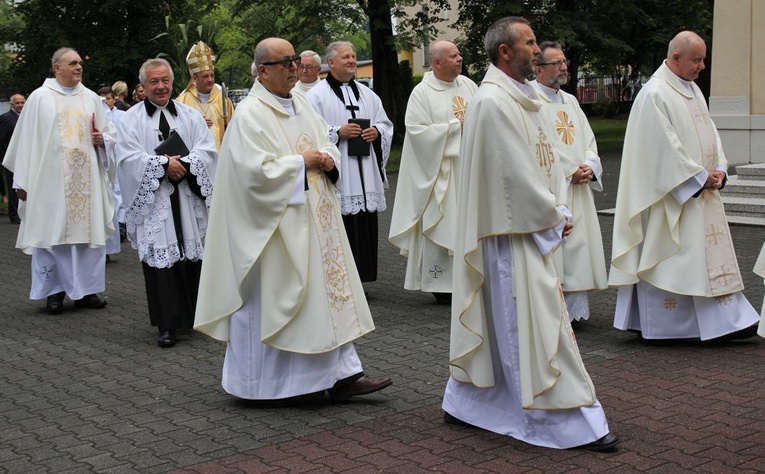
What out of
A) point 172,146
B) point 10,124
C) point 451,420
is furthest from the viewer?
point 10,124

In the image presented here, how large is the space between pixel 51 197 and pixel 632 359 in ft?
18.4

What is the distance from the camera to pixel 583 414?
5.19 metres

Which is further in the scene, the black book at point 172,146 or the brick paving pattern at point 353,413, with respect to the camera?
the black book at point 172,146

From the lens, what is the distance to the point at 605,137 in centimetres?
3262

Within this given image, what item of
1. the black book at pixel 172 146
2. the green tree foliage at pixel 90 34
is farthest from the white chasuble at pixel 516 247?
the green tree foliage at pixel 90 34

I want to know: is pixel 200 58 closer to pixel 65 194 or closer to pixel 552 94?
pixel 65 194

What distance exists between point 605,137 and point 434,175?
950 inches

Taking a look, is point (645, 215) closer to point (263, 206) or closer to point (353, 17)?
point (263, 206)

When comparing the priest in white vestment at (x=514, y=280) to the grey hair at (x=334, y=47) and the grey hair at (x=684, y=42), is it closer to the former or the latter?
the grey hair at (x=684, y=42)

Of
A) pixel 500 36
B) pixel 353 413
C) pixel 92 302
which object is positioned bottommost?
pixel 92 302

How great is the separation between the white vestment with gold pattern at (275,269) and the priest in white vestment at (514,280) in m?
0.93

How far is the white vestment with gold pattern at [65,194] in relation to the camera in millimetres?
9852

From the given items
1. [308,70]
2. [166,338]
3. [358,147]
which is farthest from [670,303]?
[308,70]

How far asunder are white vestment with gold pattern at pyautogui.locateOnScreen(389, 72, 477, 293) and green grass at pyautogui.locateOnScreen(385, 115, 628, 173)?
14.4 m
